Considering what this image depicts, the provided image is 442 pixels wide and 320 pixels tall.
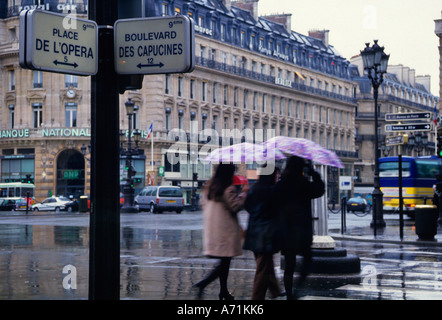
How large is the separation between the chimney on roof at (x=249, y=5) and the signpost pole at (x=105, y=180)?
71865 mm

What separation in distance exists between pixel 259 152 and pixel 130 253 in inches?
263

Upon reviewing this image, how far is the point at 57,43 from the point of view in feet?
17.6

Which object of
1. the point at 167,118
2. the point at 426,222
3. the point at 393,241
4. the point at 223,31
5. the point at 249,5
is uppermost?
the point at 249,5

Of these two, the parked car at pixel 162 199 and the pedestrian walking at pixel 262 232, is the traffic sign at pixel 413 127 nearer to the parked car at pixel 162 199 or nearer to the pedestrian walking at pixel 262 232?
the pedestrian walking at pixel 262 232

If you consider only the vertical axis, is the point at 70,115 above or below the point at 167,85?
below

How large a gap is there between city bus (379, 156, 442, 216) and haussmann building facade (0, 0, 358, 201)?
20.2 m

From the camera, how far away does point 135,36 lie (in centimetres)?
567

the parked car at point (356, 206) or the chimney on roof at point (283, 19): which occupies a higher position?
the chimney on roof at point (283, 19)

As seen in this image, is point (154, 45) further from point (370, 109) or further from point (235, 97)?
point (370, 109)

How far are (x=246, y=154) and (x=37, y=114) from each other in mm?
54094

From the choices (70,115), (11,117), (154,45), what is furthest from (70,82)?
(154,45)

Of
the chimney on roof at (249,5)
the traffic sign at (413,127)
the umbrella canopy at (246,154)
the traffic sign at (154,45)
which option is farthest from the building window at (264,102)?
the traffic sign at (154,45)

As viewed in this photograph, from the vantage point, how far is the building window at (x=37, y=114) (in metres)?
61.1

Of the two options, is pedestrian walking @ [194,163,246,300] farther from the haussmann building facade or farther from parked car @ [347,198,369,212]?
parked car @ [347,198,369,212]
